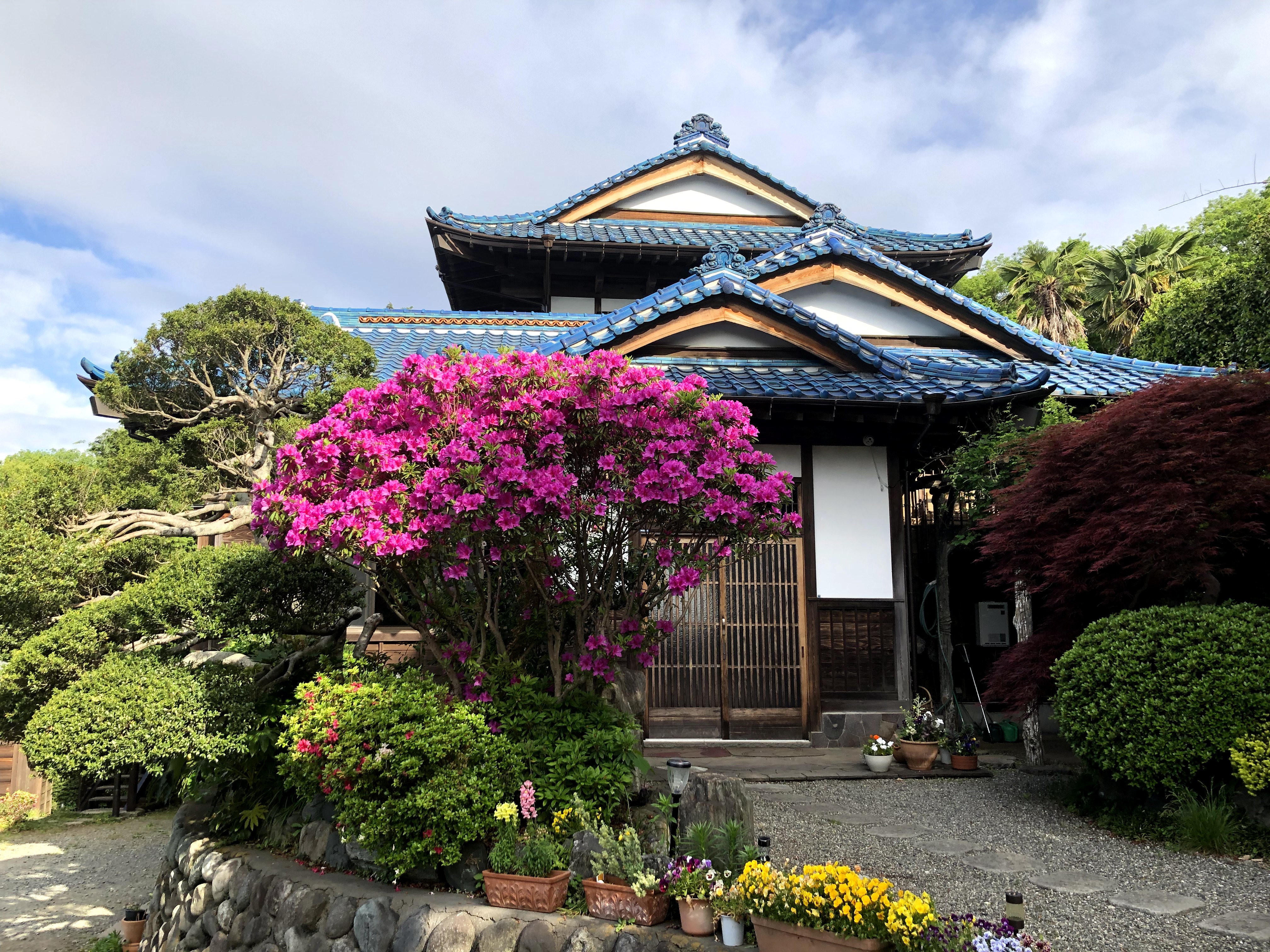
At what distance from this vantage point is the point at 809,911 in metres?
3.48

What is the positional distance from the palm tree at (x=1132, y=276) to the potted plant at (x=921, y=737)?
55.9 feet

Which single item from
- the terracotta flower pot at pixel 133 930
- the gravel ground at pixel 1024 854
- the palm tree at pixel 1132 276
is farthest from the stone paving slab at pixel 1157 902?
the palm tree at pixel 1132 276

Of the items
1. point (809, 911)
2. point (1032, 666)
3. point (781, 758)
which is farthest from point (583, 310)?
point (809, 911)

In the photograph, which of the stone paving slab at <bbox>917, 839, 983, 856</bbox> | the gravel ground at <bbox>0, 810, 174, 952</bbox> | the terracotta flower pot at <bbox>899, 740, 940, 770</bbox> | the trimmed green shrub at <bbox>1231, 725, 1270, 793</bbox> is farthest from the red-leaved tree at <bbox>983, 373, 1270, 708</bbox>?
the gravel ground at <bbox>0, 810, 174, 952</bbox>

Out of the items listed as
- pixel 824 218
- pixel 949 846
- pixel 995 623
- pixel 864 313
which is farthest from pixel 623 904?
pixel 824 218

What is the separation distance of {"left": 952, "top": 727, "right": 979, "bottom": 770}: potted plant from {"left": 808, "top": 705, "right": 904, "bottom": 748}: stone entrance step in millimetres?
815

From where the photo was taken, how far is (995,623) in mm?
10805

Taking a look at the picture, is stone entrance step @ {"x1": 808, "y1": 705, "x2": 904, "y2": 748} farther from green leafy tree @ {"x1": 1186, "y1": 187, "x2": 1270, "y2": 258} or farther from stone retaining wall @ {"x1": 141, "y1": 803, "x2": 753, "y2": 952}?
green leafy tree @ {"x1": 1186, "y1": 187, "x2": 1270, "y2": 258}

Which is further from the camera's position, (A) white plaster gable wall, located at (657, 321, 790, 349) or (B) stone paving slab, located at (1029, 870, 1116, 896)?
(A) white plaster gable wall, located at (657, 321, 790, 349)

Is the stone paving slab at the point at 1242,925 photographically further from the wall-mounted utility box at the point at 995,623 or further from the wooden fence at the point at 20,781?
the wooden fence at the point at 20,781

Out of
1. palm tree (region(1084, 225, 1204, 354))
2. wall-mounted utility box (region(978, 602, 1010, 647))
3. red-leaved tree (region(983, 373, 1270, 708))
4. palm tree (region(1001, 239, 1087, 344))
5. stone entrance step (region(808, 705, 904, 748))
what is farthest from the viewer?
palm tree (region(1001, 239, 1087, 344))

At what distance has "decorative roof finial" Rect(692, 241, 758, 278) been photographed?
9938mm

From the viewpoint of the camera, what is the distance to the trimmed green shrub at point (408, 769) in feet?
14.4

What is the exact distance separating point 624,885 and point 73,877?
743 cm
